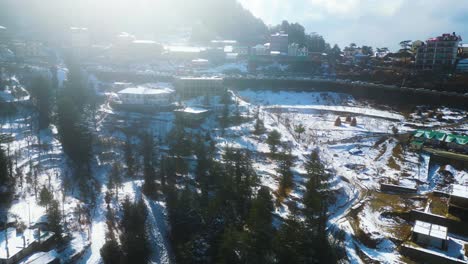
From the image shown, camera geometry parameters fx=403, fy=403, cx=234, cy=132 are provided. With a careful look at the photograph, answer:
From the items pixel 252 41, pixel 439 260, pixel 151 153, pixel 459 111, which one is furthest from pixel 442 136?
pixel 252 41

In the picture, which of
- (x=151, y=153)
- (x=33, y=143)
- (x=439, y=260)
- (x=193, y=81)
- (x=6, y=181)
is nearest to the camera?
(x=439, y=260)

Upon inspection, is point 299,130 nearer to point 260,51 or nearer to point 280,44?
point 260,51

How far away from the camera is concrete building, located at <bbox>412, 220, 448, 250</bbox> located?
20.6m

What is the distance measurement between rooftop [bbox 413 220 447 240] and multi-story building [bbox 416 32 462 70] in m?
39.9

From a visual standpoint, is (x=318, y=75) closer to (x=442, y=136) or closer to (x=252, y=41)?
(x=442, y=136)

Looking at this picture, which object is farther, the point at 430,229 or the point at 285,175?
the point at 285,175

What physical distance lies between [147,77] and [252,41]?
43.5 m

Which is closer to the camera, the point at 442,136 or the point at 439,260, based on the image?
the point at 439,260

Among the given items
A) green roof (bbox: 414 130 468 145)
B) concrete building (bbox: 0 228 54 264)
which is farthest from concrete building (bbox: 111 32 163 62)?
concrete building (bbox: 0 228 54 264)

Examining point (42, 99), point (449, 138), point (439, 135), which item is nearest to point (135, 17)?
point (42, 99)

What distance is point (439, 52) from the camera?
2179 inches

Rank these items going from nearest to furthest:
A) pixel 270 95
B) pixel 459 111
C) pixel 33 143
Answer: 1. pixel 33 143
2. pixel 459 111
3. pixel 270 95

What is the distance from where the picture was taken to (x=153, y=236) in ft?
70.9

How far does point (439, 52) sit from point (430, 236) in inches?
1670
